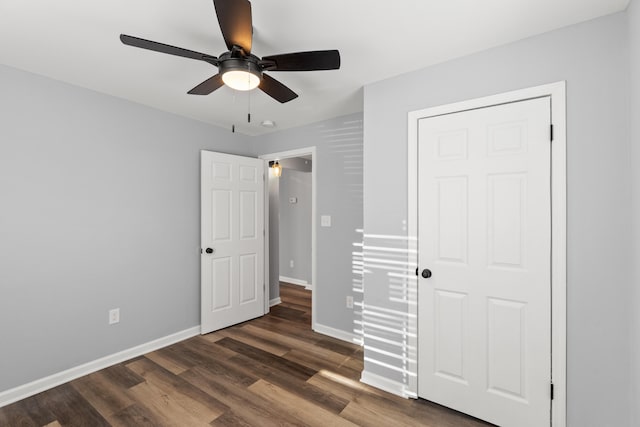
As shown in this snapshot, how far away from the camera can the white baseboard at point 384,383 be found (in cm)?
227

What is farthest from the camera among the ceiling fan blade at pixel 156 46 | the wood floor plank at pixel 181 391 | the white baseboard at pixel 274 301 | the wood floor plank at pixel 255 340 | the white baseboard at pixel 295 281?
the white baseboard at pixel 295 281

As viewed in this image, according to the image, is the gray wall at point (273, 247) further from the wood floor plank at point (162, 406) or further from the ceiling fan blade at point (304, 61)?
the ceiling fan blade at point (304, 61)

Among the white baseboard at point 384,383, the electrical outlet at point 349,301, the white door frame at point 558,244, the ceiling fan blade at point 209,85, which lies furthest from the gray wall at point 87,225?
the white door frame at point 558,244

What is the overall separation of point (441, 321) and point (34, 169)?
3.27 meters

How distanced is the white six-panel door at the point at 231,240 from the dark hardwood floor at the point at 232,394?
560 millimetres

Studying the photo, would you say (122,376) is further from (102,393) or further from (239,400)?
(239,400)

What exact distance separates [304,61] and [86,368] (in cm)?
302

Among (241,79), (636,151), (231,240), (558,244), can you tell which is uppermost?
(241,79)

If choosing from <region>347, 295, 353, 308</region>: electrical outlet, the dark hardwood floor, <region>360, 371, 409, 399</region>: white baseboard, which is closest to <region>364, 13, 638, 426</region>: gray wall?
the dark hardwood floor

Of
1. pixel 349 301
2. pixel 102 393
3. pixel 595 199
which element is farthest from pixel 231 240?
pixel 595 199

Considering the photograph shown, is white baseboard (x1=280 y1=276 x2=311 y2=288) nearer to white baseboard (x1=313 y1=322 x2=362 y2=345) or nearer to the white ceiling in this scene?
white baseboard (x1=313 y1=322 x2=362 y2=345)

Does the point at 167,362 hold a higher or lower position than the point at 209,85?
lower

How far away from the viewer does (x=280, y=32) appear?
1.79 m

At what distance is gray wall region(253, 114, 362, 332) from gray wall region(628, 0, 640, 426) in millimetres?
2036
